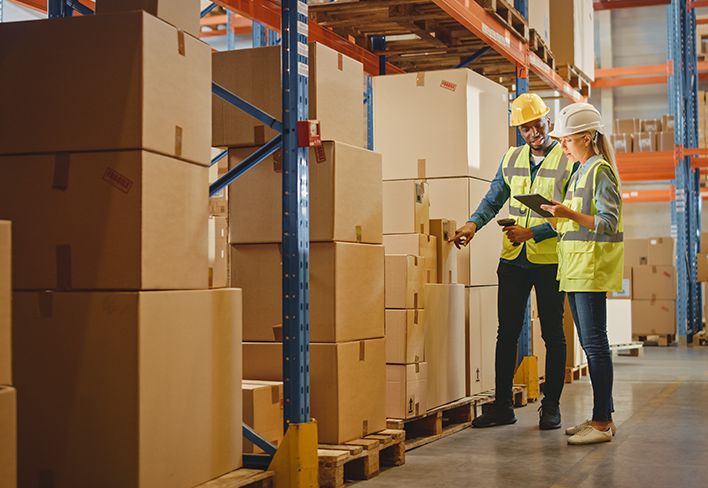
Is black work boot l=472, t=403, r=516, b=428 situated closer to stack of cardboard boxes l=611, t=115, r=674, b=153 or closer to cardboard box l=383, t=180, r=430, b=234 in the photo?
cardboard box l=383, t=180, r=430, b=234

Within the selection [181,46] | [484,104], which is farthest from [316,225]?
[484,104]

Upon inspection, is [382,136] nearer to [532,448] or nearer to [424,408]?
[424,408]

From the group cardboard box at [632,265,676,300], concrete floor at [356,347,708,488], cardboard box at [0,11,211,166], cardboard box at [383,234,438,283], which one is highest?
cardboard box at [0,11,211,166]

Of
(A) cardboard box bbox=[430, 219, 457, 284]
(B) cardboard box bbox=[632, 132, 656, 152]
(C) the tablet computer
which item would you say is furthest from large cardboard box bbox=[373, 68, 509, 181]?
(B) cardboard box bbox=[632, 132, 656, 152]

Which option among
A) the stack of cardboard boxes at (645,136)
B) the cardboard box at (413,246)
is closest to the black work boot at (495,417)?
the cardboard box at (413,246)

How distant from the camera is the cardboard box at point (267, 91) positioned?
4484 mm

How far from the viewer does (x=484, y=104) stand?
6629mm

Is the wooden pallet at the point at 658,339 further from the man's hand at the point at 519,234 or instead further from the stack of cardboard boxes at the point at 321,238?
the stack of cardboard boxes at the point at 321,238

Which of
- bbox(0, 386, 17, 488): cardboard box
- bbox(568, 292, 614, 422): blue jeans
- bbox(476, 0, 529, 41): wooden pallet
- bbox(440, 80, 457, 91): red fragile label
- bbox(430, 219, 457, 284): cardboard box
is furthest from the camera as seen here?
bbox(476, 0, 529, 41): wooden pallet

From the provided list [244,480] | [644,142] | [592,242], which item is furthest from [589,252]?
[644,142]

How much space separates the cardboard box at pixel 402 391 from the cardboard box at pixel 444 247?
2.48ft

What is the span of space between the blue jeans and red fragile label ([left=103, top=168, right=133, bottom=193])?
2.76m

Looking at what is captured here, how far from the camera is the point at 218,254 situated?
14.3 ft

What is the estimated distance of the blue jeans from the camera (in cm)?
523
